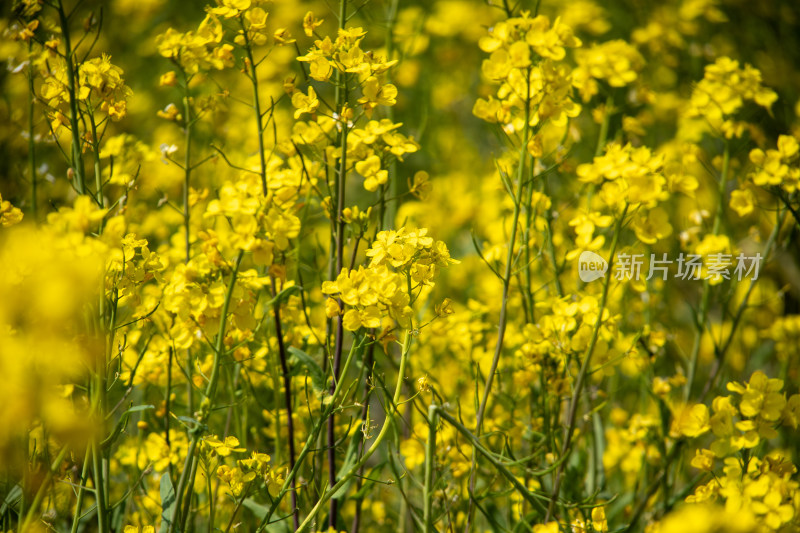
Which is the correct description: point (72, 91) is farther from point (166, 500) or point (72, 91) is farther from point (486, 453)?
point (486, 453)

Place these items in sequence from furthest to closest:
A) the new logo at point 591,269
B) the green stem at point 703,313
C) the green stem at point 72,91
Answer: the green stem at point 703,313
the new logo at point 591,269
the green stem at point 72,91

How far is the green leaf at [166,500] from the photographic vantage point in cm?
151

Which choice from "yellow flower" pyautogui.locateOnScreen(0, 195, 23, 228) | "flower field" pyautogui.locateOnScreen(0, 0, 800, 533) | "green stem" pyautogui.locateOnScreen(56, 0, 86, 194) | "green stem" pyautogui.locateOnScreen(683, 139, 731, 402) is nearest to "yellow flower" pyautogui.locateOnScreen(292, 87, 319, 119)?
"flower field" pyautogui.locateOnScreen(0, 0, 800, 533)

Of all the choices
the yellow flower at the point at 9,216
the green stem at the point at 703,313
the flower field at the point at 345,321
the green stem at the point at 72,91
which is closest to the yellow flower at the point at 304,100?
the flower field at the point at 345,321

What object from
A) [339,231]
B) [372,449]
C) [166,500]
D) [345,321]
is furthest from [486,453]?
[166,500]

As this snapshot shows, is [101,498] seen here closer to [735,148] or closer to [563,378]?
[563,378]

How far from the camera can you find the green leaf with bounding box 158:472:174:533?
4.96 feet

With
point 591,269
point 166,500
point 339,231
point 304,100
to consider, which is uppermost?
point 304,100

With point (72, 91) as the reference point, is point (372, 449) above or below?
below

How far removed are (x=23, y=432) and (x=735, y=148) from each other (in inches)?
80.7

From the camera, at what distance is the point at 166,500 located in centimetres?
155

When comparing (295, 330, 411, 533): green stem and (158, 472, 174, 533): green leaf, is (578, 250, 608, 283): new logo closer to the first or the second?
(295, 330, 411, 533): green stem

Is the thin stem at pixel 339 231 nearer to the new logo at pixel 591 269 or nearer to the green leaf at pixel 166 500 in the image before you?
the green leaf at pixel 166 500

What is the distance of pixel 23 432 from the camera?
1356 millimetres
